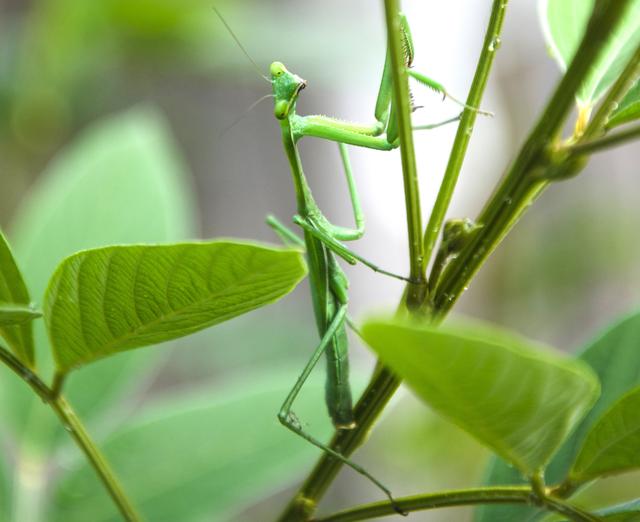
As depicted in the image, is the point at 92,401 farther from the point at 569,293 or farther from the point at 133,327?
the point at 569,293

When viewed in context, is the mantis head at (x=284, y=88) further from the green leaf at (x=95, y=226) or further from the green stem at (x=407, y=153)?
the green stem at (x=407, y=153)

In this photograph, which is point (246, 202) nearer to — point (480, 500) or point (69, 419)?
point (69, 419)

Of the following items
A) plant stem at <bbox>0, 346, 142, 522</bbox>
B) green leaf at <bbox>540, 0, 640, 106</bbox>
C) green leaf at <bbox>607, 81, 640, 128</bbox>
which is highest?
green leaf at <bbox>540, 0, 640, 106</bbox>

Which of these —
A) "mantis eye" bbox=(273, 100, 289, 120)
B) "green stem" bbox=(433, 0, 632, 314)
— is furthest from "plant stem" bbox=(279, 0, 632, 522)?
"mantis eye" bbox=(273, 100, 289, 120)

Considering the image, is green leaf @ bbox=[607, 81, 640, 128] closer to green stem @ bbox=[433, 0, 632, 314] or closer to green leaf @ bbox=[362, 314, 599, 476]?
green stem @ bbox=[433, 0, 632, 314]

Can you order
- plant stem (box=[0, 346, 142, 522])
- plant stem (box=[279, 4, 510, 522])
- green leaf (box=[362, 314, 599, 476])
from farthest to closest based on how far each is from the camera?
1. plant stem (box=[0, 346, 142, 522])
2. plant stem (box=[279, 4, 510, 522])
3. green leaf (box=[362, 314, 599, 476])

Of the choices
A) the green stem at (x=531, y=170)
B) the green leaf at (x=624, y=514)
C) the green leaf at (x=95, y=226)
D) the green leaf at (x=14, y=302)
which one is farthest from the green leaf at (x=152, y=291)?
the green leaf at (x=95, y=226)
